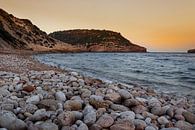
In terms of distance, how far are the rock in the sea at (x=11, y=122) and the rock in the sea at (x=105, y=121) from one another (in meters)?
1.24

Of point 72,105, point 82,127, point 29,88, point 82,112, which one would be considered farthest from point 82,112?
point 29,88

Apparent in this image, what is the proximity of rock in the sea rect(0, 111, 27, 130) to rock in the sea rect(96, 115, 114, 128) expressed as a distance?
4.07 feet

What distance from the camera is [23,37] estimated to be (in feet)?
309

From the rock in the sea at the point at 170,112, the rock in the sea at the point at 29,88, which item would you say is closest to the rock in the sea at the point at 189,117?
the rock in the sea at the point at 170,112

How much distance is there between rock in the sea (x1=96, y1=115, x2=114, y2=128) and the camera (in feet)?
18.4

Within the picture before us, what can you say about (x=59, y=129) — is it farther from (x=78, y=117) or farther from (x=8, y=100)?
(x=8, y=100)

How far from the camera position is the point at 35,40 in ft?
345

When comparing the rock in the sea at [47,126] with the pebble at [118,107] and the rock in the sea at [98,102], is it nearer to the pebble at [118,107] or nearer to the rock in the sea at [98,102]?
the rock in the sea at [98,102]

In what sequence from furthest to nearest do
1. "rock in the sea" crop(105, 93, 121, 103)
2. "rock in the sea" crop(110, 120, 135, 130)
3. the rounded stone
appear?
"rock in the sea" crop(105, 93, 121, 103)
the rounded stone
"rock in the sea" crop(110, 120, 135, 130)

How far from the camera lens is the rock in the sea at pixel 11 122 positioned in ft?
17.5

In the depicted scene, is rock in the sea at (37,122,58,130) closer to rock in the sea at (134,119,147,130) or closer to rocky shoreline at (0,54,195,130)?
rocky shoreline at (0,54,195,130)

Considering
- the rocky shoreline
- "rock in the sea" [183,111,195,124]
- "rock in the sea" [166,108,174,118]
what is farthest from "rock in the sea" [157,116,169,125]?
"rock in the sea" [183,111,195,124]

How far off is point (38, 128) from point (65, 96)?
6.42 feet

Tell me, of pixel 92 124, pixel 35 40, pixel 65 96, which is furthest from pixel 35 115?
pixel 35 40
